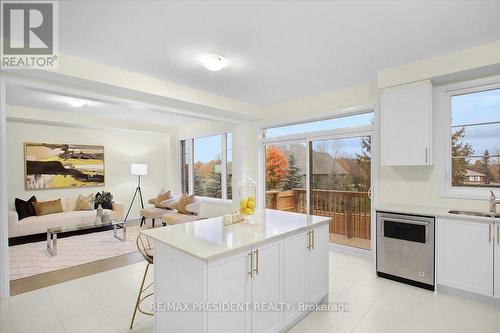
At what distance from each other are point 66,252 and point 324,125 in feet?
16.2

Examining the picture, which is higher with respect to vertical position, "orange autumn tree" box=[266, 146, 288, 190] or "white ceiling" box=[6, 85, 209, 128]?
"white ceiling" box=[6, 85, 209, 128]

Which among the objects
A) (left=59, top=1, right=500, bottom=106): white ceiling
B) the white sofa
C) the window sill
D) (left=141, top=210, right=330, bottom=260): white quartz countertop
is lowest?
the white sofa

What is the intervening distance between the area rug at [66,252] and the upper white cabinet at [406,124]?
4.39 m

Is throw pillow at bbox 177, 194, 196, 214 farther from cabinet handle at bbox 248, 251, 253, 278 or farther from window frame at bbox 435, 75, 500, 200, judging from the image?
window frame at bbox 435, 75, 500, 200

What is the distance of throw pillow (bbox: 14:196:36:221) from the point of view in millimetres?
5023

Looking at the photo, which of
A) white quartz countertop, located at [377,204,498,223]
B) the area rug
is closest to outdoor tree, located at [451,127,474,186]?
white quartz countertop, located at [377,204,498,223]

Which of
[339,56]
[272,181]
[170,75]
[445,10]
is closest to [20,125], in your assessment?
[170,75]

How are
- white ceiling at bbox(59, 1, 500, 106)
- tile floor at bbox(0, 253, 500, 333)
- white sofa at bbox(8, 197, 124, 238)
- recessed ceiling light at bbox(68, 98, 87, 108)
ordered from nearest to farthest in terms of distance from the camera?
white ceiling at bbox(59, 1, 500, 106), tile floor at bbox(0, 253, 500, 333), recessed ceiling light at bbox(68, 98, 87, 108), white sofa at bbox(8, 197, 124, 238)

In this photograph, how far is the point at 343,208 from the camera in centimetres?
427

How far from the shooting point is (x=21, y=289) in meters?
2.92

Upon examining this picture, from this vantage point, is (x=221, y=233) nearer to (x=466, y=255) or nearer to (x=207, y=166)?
(x=466, y=255)

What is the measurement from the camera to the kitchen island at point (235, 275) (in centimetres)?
160

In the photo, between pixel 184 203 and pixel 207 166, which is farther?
pixel 207 166

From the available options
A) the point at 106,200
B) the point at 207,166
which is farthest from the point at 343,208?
the point at 106,200
